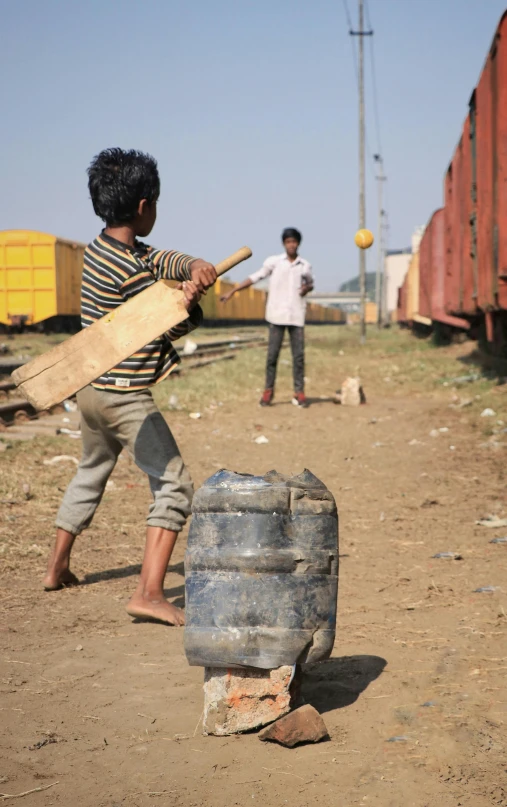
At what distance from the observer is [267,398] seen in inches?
415

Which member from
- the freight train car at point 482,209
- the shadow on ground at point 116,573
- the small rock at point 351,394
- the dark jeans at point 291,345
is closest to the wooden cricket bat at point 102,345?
the shadow on ground at point 116,573

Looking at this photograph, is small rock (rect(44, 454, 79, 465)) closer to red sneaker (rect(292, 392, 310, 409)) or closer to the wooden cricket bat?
red sneaker (rect(292, 392, 310, 409))

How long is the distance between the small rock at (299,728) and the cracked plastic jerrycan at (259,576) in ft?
0.47

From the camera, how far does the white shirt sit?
32.6 feet

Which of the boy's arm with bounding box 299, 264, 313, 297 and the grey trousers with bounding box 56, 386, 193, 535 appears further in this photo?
the boy's arm with bounding box 299, 264, 313, 297

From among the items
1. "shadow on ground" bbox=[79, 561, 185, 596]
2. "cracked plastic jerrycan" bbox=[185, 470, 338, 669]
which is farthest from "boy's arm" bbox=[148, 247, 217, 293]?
"shadow on ground" bbox=[79, 561, 185, 596]

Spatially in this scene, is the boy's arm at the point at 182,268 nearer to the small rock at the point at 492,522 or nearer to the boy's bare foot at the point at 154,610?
the boy's bare foot at the point at 154,610

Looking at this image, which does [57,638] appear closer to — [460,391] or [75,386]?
[75,386]

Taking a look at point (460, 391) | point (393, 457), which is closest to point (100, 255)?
point (393, 457)

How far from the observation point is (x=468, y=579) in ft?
13.1

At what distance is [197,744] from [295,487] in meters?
0.76

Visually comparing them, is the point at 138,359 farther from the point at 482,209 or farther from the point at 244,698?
the point at 482,209

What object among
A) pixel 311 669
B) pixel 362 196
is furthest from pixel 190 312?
pixel 362 196

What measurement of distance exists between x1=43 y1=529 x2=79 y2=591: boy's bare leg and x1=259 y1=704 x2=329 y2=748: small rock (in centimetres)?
172
